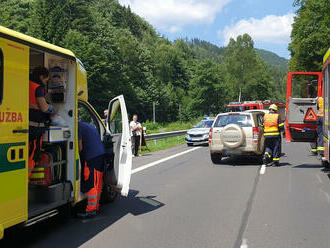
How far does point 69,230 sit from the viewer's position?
227 inches

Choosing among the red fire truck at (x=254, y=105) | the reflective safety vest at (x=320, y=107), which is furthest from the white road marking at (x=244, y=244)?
the red fire truck at (x=254, y=105)

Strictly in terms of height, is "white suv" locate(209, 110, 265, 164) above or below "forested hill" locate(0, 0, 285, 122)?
below

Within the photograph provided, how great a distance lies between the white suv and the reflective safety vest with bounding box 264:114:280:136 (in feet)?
1.43

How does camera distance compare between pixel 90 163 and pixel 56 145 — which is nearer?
pixel 56 145

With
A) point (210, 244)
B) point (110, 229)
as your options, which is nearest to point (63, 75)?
point (110, 229)

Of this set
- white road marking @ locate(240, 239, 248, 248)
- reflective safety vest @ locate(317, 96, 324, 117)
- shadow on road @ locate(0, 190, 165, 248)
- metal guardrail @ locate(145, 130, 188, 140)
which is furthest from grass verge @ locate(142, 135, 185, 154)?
white road marking @ locate(240, 239, 248, 248)

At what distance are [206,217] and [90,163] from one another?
198 cm

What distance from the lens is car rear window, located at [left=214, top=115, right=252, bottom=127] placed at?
1333 centimetres

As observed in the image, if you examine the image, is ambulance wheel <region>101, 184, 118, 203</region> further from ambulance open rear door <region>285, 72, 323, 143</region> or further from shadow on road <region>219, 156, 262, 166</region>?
ambulance open rear door <region>285, 72, 323, 143</region>

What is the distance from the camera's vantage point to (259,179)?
404 inches

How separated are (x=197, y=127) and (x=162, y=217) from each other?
17.0m

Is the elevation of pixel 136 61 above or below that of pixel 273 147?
above

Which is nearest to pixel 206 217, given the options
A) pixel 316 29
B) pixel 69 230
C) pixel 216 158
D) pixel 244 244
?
pixel 244 244

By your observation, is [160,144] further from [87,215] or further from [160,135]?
[87,215]
